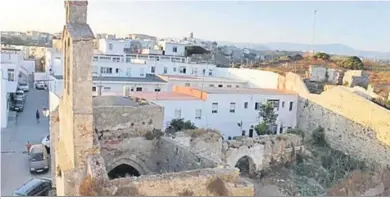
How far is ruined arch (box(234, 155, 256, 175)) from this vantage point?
1072cm

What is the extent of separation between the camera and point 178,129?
36.7 feet

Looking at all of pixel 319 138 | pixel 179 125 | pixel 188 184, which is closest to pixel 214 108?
pixel 179 125

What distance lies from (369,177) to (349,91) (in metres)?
4.01

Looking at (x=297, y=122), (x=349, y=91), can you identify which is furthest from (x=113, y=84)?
(x=349, y=91)

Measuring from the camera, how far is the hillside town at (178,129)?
5723 millimetres

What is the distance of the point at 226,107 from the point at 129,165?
672cm

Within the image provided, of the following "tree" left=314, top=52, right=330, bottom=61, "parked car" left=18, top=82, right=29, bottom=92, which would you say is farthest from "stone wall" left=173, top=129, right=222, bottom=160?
"tree" left=314, top=52, right=330, bottom=61

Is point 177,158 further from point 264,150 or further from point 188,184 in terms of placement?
point 264,150

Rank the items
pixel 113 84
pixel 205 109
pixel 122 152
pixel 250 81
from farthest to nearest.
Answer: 1. pixel 250 81
2. pixel 113 84
3. pixel 205 109
4. pixel 122 152

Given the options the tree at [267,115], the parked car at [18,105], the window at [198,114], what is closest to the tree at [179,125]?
the window at [198,114]

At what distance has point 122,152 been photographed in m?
7.72

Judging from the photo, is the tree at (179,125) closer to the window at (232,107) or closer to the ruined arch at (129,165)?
the window at (232,107)

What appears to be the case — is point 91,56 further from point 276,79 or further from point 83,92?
point 276,79

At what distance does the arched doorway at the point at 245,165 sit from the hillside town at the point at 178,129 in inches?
1.1
